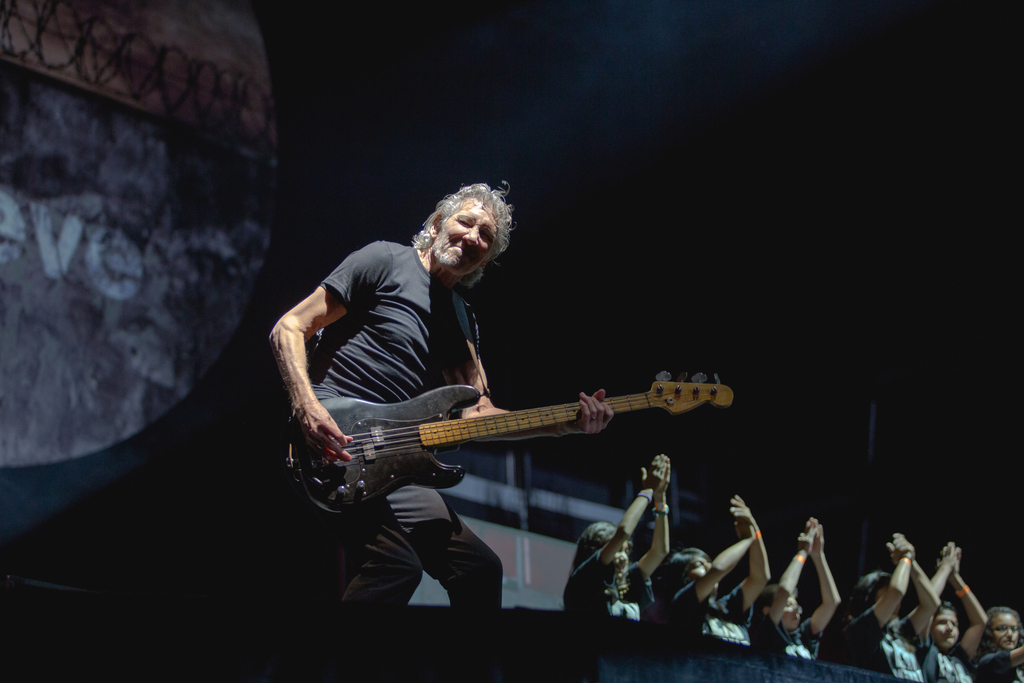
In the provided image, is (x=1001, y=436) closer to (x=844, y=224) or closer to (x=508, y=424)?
(x=844, y=224)

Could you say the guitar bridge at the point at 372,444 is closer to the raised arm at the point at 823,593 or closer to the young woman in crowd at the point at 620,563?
the young woman in crowd at the point at 620,563

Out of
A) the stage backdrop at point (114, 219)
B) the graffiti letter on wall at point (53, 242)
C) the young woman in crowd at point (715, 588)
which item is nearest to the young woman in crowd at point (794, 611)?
the young woman in crowd at point (715, 588)

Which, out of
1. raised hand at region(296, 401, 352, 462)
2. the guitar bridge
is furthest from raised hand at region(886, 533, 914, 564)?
raised hand at region(296, 401, 352, 462)

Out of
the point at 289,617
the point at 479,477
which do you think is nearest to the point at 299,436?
the point at 289,617

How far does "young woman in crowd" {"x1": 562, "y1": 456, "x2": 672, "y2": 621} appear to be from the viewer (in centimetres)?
362

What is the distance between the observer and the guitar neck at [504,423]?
2.14 metres

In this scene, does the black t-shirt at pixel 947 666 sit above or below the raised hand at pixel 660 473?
below

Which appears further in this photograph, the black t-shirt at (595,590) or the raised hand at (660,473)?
the raised hand at (660,473)

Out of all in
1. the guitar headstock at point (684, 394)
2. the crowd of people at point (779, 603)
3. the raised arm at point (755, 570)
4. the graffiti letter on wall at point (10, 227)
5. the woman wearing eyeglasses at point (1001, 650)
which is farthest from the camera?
the woman wearing eyeglasses at point (1001, 650)

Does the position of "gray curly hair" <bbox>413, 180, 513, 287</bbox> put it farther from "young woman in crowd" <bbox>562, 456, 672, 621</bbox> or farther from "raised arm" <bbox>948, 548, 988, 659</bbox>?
"raised arm" <bbox>948, 548, 988, 659</bbox>

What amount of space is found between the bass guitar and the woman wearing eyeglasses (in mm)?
3912

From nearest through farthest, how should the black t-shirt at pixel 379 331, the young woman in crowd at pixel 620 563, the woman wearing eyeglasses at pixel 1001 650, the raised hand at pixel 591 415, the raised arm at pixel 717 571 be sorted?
1. the black t-shirt at pixel 379 331
2. the raised hand at pixel 591 415
3. the young woman in crowd at pixel 620 563
4. the raised arm at pixel 717 571
5. the woman wearing eyeglasses at pixel 1001 650

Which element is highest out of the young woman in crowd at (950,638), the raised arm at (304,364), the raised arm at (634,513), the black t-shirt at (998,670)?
the raised arm at (304,364)

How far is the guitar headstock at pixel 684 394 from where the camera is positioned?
273 cm
